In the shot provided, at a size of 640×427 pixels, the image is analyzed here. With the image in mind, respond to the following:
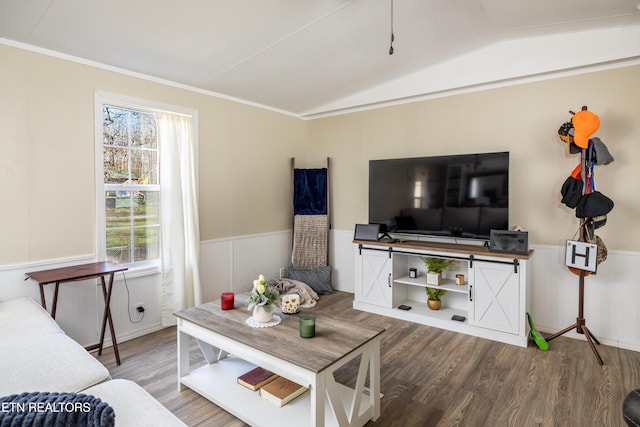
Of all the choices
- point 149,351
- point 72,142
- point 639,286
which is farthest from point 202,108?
point 639,286

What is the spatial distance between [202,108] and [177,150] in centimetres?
60

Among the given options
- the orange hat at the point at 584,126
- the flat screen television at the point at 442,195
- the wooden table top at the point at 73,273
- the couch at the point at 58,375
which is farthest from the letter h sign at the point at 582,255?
the wooden table top at the point at 73,273

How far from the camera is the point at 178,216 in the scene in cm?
346

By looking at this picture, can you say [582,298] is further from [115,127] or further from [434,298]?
[115,127]

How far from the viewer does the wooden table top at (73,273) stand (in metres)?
2.41

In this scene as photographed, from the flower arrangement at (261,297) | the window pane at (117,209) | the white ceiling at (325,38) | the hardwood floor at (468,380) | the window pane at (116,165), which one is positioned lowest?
the hardwood floor at (468,380)

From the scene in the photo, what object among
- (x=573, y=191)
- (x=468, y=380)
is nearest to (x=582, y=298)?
(x=573, y=191)

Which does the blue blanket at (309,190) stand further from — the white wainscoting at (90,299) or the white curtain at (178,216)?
the white wainscoting at (90,299)

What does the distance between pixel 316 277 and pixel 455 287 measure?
177cm

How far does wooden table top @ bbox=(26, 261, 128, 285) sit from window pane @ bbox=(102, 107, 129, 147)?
1.14 m

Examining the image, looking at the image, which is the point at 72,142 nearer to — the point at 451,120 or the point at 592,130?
the point at 451,120

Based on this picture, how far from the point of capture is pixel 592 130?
2734 mm

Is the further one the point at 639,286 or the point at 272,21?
the point at 639,286

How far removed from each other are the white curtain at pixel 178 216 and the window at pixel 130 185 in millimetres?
127
